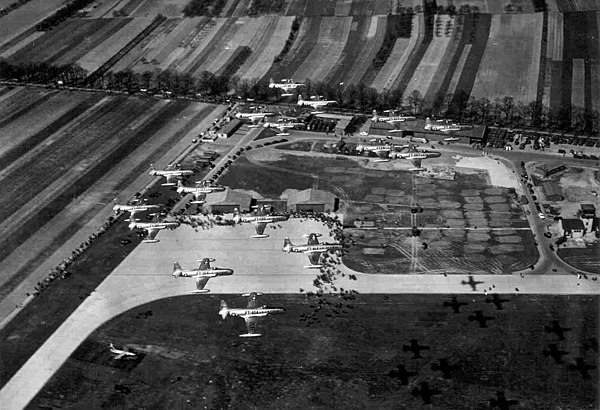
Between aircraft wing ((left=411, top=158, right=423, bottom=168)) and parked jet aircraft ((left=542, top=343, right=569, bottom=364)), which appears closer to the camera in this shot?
parked jet aircraft ((left=542, top=343, right=569, bottom=364))

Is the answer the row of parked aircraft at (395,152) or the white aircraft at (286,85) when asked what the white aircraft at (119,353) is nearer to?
the row of parked aircraft at (395,152)

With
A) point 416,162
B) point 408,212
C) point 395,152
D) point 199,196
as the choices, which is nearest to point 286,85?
point 395,152

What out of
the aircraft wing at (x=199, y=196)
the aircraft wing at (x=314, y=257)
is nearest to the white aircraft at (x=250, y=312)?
the aircraft wing at (x=314, y=257)

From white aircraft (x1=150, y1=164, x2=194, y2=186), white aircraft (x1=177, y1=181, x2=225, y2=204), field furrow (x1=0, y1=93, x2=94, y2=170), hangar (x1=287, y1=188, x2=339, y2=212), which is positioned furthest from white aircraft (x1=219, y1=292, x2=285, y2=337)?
field furrow (x1=0, y1=93, x2=94, y2=170)

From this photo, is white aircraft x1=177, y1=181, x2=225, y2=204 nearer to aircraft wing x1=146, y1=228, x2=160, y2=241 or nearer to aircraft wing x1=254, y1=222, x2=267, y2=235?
aircraft wing x1=146, y1=228, x2=160, y2=241

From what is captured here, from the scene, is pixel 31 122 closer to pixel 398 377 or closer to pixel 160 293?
pixel 160 293
